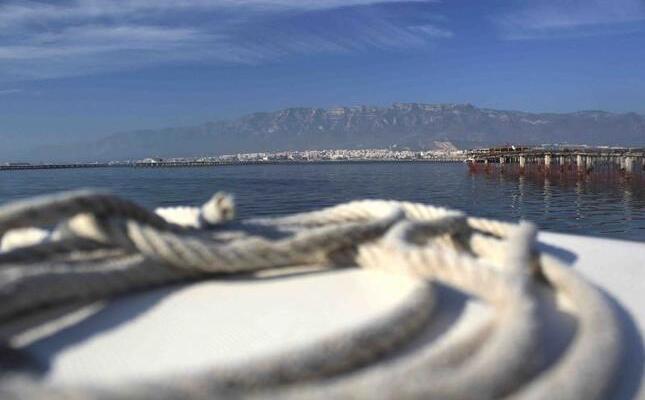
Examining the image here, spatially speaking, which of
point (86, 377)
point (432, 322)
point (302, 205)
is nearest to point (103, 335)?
point (86, 377)

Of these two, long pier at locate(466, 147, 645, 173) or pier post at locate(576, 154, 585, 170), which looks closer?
long pier at locate(466, 147, 645, 173)

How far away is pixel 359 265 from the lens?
1.89 meters

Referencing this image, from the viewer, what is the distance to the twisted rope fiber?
3.17 ft

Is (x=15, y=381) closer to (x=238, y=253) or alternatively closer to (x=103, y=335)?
(x=103, y=335)

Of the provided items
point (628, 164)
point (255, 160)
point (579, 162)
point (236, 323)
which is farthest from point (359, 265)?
point (255, 160)

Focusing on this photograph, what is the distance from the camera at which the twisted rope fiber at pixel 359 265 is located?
3.17 ft

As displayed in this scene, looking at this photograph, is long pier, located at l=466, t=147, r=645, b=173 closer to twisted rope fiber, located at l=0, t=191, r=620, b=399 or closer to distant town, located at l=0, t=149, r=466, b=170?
twisted rope fiber, located at l=0, t=191, r=620, b=399

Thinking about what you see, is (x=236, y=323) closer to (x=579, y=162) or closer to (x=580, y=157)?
(x=579, y=162)

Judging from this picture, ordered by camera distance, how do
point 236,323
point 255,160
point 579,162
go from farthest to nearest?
1. point 255,160
2. point 579,162
3. point 236,323

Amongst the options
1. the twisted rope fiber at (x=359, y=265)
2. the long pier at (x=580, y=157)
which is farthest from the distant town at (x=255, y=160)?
the twisted rope fiber at (x=359, y=265)

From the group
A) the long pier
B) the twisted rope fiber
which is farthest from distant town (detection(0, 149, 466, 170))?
the twisted rope fiber

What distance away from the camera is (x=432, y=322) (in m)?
1.35

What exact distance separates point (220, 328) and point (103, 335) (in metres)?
0.28

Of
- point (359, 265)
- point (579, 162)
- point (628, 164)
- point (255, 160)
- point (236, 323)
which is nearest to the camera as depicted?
point (236, 323)
